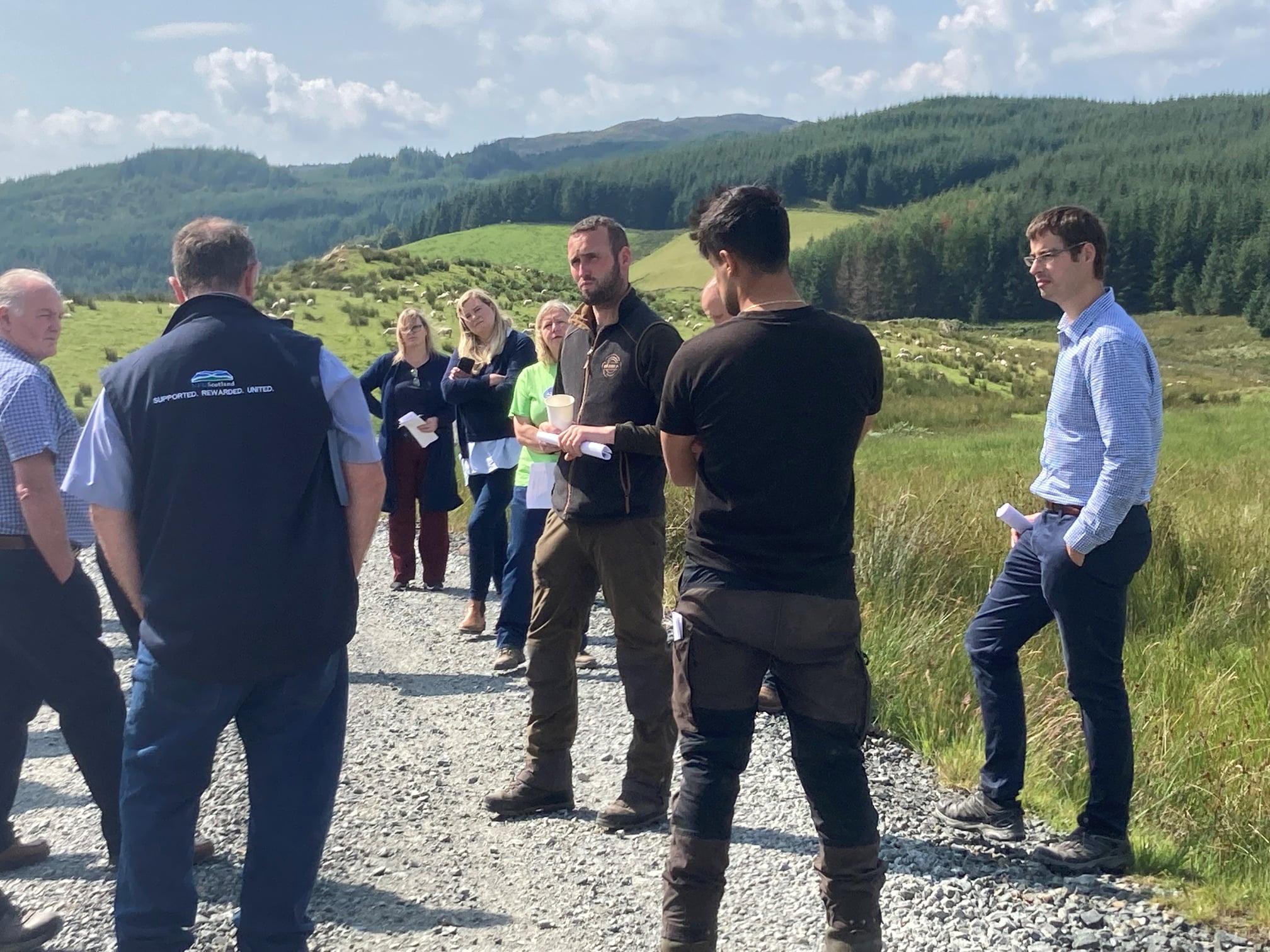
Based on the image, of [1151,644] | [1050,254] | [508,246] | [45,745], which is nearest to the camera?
[1050,254]

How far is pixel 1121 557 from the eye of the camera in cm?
366

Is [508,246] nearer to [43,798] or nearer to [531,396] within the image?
[531,396]

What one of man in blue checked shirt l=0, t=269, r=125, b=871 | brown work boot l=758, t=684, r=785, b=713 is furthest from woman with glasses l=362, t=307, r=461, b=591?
man in blue checked shirt l=0, t=269, r=125, b=871

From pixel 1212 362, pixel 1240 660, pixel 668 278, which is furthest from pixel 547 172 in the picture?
pixel 1240 660

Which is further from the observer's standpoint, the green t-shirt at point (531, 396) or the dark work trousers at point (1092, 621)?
the green t-shirt at point (531, 396)

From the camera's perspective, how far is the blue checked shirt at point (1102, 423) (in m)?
3.57

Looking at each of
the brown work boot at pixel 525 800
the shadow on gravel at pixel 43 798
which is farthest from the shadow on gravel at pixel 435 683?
the shadow on gravel at pixel 43 798

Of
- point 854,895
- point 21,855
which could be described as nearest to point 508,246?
point 21,855

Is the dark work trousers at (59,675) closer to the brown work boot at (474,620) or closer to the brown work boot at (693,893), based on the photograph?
the brown work boot at (693,893)

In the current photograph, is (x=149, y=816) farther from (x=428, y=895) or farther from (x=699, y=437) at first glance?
(x=699, y=437)

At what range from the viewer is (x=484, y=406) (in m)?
7.44

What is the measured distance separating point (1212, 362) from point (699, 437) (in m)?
76.7

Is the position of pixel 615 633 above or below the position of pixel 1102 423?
below

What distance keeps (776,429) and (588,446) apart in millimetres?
1277
